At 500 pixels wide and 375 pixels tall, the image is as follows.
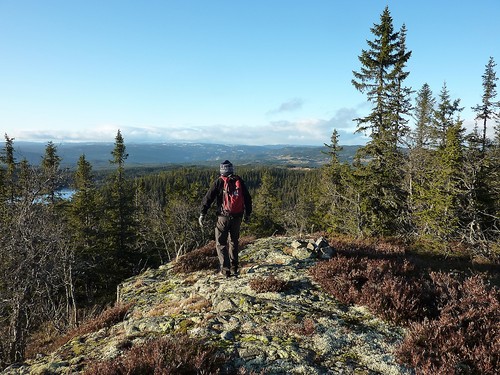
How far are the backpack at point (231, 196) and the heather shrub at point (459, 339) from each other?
4567 millimetres

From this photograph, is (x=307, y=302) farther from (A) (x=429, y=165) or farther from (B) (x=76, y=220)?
(B) (x=76, y=220)

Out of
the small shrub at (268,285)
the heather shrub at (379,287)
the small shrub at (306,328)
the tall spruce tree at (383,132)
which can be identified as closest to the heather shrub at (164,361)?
the small shrub at (306,328)

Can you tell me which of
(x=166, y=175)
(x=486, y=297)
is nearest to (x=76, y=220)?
(x=486, y=297)

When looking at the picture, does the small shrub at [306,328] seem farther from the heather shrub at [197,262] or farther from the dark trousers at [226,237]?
the heather shrub at [197,262]

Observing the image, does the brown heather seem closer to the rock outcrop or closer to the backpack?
the rock outcrop

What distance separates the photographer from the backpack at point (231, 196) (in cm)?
801

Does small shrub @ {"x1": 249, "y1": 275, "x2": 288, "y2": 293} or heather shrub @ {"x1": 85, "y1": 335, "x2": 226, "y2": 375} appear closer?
heather shrub @ {"x1": 85, "y1": 335, "x2": 226, "y2": 375}

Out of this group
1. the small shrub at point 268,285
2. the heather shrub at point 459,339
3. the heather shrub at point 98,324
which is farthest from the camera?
the small shrub at point 268,285

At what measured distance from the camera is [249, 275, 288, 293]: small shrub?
690 cm

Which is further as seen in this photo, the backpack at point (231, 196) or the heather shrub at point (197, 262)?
the heather shrub at point (197, 262)

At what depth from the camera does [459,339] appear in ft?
14.8

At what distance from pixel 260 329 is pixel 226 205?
345cm

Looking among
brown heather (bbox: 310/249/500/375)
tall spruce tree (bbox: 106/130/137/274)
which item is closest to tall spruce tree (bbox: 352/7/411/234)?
brown heather (bbox: 310/249/500/375)

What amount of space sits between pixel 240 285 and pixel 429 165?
13.8 meters
